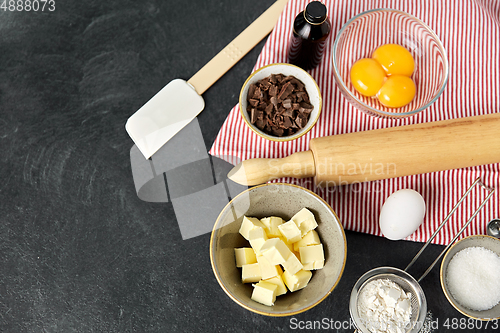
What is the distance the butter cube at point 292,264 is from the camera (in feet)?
3.35

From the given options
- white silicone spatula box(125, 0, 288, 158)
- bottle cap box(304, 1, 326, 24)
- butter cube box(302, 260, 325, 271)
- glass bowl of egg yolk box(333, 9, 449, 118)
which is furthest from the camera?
white silicone spatula box(125, 0, 288, 158)

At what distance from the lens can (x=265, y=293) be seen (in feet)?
→ 3.37

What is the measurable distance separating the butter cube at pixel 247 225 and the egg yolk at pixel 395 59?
681mm

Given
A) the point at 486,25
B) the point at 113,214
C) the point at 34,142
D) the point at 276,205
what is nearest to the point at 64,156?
the point at 34,142

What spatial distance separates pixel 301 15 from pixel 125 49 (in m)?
0.70

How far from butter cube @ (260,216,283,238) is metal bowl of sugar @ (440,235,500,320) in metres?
0.57

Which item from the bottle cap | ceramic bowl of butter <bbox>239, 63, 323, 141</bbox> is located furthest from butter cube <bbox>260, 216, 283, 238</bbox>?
the bottle cap

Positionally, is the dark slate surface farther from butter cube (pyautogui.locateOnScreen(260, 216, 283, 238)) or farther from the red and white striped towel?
butter cube (pyautogui.locateOnScreen(260, 216, 283, 238))

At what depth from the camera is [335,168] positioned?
1.09m

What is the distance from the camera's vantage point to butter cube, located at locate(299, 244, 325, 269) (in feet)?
3.47

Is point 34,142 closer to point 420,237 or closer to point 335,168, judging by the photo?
point 335,168

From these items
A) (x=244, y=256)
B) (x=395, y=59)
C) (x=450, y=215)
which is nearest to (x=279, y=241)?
(x=244, y=256)

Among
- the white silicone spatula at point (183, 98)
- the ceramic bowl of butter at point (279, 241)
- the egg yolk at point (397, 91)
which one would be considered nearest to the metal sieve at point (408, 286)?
the ceramic bowl of butter at point (279, 241)

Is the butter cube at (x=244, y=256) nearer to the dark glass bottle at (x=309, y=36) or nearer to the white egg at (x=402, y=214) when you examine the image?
the white egg at (x=402, y=214)
